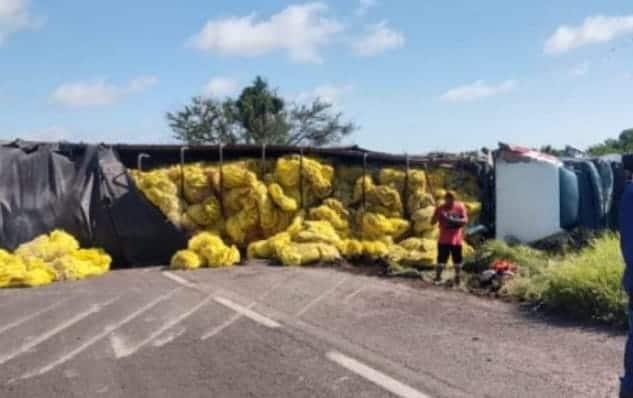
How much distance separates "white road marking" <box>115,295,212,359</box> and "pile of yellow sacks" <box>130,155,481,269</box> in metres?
4.37

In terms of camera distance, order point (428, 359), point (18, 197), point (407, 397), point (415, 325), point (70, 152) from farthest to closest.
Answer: point (70, 152) < point (18, 197) < point (415, 325) < point (428, 359) < point (407, 397)

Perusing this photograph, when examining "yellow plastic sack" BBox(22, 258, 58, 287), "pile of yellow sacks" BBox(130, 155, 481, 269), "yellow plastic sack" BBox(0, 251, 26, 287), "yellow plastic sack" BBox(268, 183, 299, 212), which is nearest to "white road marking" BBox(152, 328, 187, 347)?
"yellow plastic sack" BBox(22, 258, 58, 287)

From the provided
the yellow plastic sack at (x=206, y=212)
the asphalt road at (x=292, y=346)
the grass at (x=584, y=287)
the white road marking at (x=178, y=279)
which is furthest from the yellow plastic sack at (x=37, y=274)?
the grass at (x=584, y=287)

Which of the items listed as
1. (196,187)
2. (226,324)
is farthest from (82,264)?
(226,324)

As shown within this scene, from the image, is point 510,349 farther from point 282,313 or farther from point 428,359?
point 282,313

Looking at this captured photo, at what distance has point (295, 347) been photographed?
6.86m

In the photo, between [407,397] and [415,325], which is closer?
[407,397]

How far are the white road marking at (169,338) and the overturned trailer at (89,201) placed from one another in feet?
20.5

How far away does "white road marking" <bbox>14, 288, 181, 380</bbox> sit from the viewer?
6316 mm

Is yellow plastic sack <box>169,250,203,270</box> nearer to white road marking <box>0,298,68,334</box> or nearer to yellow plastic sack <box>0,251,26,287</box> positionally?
A: yellow plastic sack <box>0,251,26,287</box>

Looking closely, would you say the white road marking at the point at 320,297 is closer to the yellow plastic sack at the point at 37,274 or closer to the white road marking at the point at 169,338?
the white road marking at the point at 169,338

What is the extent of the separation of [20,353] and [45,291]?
13.3 ft

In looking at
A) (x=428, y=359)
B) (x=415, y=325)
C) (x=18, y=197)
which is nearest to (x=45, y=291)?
(x=18, y=197)

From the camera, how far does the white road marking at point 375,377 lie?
17.5 feet
